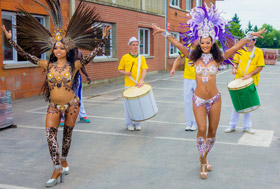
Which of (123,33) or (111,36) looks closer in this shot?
(111,36)

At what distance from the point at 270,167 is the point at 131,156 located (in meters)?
2.13

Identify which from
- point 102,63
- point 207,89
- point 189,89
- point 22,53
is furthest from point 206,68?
point 102,63

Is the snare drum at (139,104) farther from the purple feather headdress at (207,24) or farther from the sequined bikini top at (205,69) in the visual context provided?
the sequined bikini top at (205,69)

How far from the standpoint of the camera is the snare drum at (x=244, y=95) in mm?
7020

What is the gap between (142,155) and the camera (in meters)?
5.96

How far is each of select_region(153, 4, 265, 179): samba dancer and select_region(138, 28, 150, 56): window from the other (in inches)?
692

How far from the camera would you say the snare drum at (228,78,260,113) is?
7.02m

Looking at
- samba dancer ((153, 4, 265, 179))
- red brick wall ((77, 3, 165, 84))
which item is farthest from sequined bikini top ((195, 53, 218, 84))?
red brick wall ((77, 3, 165, 84))

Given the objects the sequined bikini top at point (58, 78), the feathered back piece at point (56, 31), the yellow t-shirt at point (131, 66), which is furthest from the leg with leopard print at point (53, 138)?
the yellow t-shirt at point (131, 66)

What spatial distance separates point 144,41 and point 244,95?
16759mm

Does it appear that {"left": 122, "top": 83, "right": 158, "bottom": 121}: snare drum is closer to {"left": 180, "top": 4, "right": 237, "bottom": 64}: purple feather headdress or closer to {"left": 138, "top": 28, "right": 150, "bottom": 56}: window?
{"left": 180, "top": 4, "right": 237, "bottom": 64}: purple feather headdress

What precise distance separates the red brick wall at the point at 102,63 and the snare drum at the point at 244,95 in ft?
17.3

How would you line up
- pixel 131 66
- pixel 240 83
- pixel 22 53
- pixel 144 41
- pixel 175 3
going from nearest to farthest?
1. pixel 22 53
2. pixel 240 83
3. pixel 131 66
4. pixel 144 41
5. pixel 175 3

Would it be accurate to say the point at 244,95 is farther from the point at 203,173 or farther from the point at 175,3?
the point at 175,3
